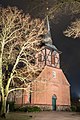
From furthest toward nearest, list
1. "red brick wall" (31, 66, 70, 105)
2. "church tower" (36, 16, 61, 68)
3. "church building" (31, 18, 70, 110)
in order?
"church tower" (36, 16, 61, 68), "church building" (31, 18, 70, 110), "red brick wall" (31, 66, 70, 105)

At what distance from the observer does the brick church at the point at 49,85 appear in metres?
35.0

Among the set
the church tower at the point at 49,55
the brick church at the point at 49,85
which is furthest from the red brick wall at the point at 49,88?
the church tower at the point at 49,55

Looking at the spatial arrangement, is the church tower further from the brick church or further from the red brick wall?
the red brick wall

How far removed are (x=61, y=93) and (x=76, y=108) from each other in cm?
397

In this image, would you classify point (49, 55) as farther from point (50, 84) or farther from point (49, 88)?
point (49, 88)

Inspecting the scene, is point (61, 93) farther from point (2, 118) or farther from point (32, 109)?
point (2, 118)

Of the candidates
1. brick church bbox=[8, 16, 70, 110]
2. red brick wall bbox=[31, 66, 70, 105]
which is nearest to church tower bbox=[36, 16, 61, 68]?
brick church bbox=[8, 16, 70, 110]

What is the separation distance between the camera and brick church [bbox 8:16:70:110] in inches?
1378

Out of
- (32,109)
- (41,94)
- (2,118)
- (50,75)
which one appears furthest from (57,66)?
(2,118)

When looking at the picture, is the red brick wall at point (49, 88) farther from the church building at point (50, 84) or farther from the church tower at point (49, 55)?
the church tower at point (49, 55)

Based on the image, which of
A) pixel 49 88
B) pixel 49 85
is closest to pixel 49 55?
pixel 49 85

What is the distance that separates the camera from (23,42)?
68.3 feet

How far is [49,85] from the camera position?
1467 inches

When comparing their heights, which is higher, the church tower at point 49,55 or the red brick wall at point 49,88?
the church tower at point 49,55
